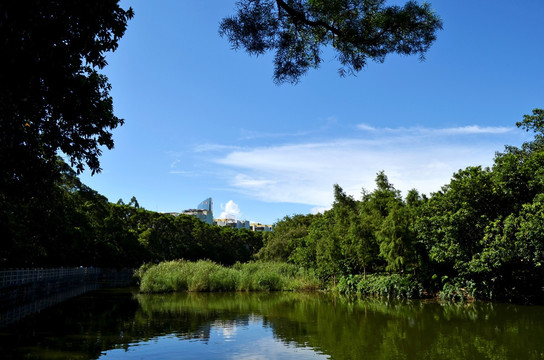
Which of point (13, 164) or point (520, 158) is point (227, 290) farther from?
point (13, 164)

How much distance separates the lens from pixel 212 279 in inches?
1227

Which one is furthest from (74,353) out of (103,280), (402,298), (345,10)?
(103,280)

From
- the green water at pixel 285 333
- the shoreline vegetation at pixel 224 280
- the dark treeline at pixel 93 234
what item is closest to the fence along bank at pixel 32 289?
the dark treeline at pixel 93 234

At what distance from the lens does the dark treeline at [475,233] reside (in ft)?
56.3

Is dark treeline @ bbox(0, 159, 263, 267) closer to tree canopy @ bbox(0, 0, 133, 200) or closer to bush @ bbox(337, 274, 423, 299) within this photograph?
tree canopy @ bbox(0, 0, 133, 200)

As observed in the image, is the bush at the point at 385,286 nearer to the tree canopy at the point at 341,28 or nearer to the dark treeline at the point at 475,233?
the dark treeline at the point at 475,233

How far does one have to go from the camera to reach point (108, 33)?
298 inches

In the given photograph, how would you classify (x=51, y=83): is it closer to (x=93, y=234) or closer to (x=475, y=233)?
(x=475, y=233)

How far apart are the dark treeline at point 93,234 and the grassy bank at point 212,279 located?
7.58 metres

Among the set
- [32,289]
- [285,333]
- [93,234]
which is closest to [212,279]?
[32,289]

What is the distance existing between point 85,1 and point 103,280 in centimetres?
4849

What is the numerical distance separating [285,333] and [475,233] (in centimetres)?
1153

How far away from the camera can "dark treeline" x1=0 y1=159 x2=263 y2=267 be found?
19.2 meters

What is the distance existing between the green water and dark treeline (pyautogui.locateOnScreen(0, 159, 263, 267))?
4245 mm
